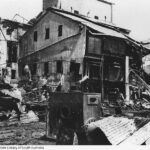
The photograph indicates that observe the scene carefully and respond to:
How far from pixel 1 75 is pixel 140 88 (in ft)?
45.3

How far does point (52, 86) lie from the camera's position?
25.6 metres

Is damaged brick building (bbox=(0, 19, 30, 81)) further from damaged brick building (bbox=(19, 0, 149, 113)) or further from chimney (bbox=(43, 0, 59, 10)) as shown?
chimney (bbox=(43, 0, 59, 10))

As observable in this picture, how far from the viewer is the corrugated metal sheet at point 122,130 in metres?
8.16

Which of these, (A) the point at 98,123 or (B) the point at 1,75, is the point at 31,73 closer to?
(B) the point at 1,75

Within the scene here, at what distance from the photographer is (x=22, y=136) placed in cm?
1255

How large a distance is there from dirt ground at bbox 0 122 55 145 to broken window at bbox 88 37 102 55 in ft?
40.7

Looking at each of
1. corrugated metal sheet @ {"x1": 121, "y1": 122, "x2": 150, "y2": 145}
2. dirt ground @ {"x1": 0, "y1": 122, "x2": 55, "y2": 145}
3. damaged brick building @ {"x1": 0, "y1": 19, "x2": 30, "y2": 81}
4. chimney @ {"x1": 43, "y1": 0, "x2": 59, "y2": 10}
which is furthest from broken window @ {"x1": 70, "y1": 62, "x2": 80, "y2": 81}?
corrugated metal sheet @ {"x1": 121, "y1": 122, "x2": 150, "y2": 145}

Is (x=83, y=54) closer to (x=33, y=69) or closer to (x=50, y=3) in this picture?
(x=33, y=69)

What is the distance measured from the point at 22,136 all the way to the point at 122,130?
5375 millimetres

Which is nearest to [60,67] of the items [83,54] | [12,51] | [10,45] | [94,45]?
[83,54]

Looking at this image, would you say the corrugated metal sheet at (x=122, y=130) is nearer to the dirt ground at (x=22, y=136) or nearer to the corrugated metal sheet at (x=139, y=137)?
the corrugated metal sheet at (x=139, y=137)

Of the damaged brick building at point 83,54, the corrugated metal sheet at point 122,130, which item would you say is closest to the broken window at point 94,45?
the damaged brick building at point 83,54

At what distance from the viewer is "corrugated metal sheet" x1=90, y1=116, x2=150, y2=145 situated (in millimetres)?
8164

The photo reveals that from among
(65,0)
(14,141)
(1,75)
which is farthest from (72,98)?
(65,0)
